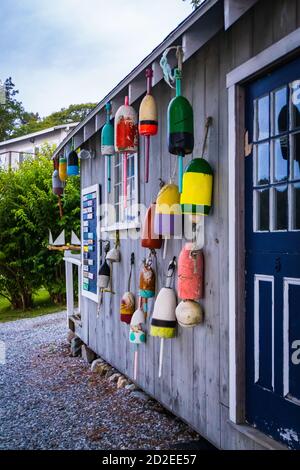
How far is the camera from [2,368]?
623 cm

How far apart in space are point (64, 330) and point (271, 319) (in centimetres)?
659

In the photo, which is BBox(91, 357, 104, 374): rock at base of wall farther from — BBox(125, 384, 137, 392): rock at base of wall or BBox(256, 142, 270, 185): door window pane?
BBox(256, 142, 270, 185): door window pane

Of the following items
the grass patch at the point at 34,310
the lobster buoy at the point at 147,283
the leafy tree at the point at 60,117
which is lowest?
the grass patch at the point at 34,310

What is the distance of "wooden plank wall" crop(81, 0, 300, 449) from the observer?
8.84 feet

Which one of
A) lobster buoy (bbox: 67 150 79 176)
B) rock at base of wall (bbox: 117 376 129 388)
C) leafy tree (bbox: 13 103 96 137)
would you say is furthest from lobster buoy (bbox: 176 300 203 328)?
leafy tree (bbox: 13 103 96 137)

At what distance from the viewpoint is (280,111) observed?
2.54 metres

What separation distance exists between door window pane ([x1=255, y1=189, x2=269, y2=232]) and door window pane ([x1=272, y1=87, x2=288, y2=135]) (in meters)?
0.34

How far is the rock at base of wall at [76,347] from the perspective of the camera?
22.2 feet

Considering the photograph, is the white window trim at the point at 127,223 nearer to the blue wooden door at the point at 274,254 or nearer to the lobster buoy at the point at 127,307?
the lobster buoy at the point at 127,307

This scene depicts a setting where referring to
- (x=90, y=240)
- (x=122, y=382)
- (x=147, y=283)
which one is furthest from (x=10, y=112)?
(x=147, y=283)

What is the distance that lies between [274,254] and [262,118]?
29.8 inches

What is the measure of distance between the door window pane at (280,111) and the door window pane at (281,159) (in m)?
0.06

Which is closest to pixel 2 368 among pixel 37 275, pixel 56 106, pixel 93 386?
pixel 93 386

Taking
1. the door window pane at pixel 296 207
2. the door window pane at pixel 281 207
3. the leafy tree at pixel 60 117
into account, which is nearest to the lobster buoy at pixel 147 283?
the door window pane at pixel 281 207
